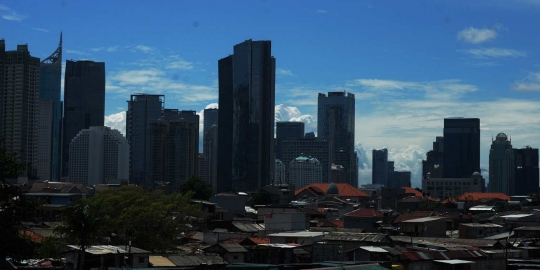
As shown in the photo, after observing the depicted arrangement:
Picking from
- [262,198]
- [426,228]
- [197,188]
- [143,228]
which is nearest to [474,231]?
[426,228]

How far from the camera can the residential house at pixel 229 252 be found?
160 ft

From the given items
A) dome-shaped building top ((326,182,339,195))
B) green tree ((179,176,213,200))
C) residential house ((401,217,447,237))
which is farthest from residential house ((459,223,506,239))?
dome-shaped building top ((326,182,339,195))

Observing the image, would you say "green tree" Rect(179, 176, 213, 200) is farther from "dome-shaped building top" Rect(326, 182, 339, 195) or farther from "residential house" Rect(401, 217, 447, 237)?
"residential house" Rect(401, 217, 447, 237)

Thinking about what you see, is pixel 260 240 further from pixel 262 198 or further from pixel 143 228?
pixel 262 198

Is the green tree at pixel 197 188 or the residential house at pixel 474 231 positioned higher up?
the green tree at pixel 197 188

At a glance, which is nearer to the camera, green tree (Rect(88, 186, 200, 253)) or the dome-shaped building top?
green tree (Rect(88, 186, 200, 253))

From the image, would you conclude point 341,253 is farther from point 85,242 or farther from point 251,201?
point 251,201

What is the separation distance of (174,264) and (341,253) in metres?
12.8

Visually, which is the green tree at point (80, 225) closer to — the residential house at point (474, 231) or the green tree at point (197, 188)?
the residential house at point (474, 231)

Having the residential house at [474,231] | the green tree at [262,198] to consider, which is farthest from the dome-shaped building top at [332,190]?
the residential house at [474,231]

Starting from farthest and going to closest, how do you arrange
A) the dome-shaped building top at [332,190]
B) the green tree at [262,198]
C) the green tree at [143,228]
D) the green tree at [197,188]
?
the dome-shaped building top at [332,190] → the green tree at [197,188] → the green tree at [262,198] → the green tree at [143,228]

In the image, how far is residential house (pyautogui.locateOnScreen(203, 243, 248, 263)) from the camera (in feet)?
160

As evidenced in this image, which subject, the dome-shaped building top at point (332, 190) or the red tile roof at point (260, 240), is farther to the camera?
the dome-shaped building top at point (332, 190)

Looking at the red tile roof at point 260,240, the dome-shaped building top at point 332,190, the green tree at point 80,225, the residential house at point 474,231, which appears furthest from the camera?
the dome-shaped building top at point 332,190
